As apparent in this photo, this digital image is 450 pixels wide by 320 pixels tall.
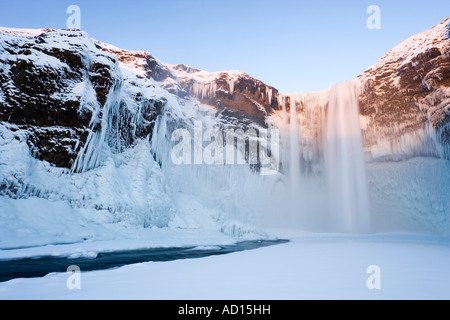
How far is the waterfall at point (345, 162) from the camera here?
24.9 m

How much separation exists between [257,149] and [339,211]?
33.7 ft

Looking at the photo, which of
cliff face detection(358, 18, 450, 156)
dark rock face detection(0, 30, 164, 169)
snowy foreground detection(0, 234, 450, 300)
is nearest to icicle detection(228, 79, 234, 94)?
cliff face detection(358, 18, 450, 156)

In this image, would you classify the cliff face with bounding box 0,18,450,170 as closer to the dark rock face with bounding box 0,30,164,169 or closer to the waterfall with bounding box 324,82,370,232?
the dark rock face with bounding box 0,30,164,169

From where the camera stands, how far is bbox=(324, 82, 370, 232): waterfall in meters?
24.9

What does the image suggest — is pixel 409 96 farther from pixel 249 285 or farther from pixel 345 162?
pixel 249 285

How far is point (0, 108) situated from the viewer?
1251 centimetres

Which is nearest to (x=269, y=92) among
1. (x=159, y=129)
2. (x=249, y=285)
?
(x=159, y=129)

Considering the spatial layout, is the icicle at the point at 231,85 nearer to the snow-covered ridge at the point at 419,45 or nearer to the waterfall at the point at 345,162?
the waterfall at the point at 345,162

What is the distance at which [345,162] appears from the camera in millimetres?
26375

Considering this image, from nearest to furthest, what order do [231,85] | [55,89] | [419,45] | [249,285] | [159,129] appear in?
[249,285] < [55,89] < [159,129] < [419,45] < [231,85]
